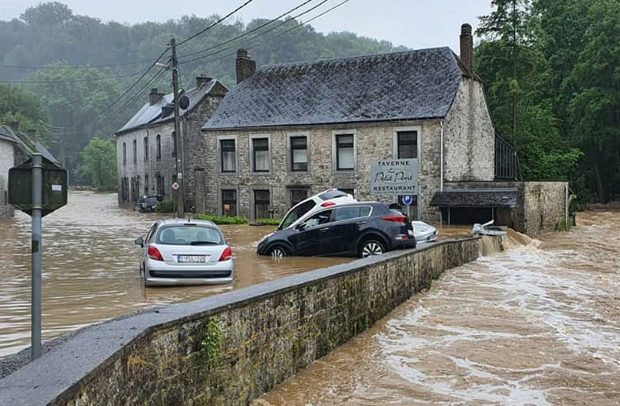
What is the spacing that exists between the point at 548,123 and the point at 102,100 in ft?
306

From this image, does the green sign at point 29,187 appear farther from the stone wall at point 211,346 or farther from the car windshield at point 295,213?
the car windshield at point 295,213

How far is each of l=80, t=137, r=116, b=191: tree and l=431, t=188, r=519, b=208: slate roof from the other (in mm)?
76417

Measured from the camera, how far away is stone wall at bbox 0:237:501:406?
4445mm

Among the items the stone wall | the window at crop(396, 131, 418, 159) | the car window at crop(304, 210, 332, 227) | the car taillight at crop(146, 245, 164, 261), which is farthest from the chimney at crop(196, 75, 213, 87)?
the stone wall

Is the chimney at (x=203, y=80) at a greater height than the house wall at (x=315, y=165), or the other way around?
the chimney at (x=203, y=80)

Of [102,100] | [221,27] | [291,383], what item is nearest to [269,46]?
[221,27]

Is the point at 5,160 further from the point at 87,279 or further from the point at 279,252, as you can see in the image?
the point at 87,279

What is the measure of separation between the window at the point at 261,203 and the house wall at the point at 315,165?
0.27 m

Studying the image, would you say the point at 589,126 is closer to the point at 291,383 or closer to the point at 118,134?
the point at 118,134

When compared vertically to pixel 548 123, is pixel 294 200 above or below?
below

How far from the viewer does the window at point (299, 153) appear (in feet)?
118

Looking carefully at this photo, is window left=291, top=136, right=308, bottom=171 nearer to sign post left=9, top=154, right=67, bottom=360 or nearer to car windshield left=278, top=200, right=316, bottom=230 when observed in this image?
car windshield left=278, top=200, right=316, bottom=230

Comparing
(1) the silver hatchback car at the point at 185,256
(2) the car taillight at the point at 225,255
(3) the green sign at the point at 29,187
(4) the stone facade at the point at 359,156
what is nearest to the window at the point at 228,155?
(4) the stone facade at the point at 359,156

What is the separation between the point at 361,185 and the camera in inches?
1355
